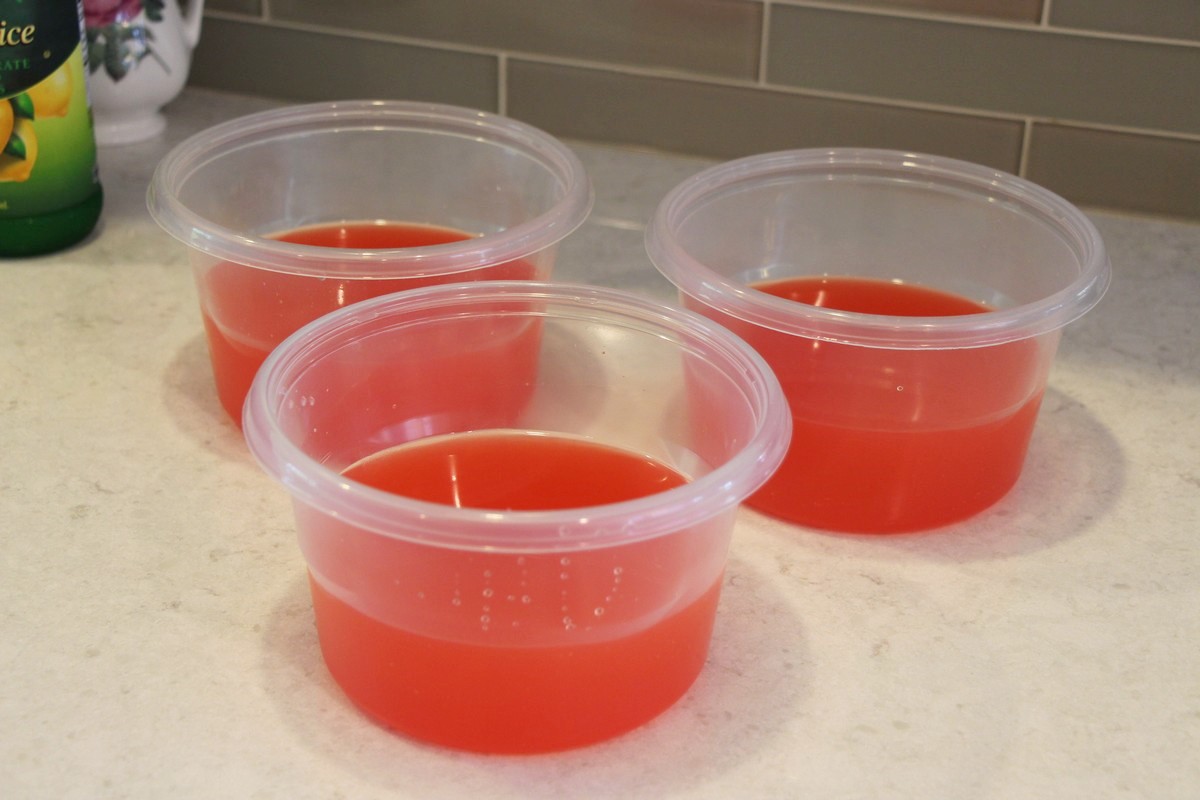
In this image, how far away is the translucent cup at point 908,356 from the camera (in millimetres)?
799

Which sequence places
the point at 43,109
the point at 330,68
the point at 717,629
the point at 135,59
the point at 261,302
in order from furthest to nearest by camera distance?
1. the point at 330,68
2. the point at 135,59
3. the point at 43,109
4. the point at 261,302
5. the point at 717,629

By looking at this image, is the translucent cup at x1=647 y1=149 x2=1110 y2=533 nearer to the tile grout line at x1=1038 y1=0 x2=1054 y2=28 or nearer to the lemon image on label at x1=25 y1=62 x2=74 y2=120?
the tile grout line at x1=1038 y1=0 x2=1054 y2=28

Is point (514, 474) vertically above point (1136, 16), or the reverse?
point (1136, 16)

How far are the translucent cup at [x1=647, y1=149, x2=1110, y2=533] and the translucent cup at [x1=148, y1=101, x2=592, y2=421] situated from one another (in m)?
0.11

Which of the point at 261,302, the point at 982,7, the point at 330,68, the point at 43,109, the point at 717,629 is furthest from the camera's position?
the point at 330,68

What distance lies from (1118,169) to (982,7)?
18 cm

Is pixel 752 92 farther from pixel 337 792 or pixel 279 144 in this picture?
pixel 337 792

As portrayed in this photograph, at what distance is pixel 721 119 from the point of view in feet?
4.12

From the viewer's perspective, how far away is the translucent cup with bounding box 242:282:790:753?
2.04 feet

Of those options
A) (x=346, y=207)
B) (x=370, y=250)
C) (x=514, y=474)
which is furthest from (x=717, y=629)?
(x=346, y=207)

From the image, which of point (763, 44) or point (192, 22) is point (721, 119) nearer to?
point (763, 44)

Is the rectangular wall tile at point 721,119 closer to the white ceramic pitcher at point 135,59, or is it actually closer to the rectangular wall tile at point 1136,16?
the rectangular wall tile at point 1136,16

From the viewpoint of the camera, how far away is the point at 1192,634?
0.76 meters

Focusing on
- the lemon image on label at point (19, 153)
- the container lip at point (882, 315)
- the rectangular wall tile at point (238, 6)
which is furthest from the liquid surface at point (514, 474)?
the rectangular wall tile at point (238, 6)
